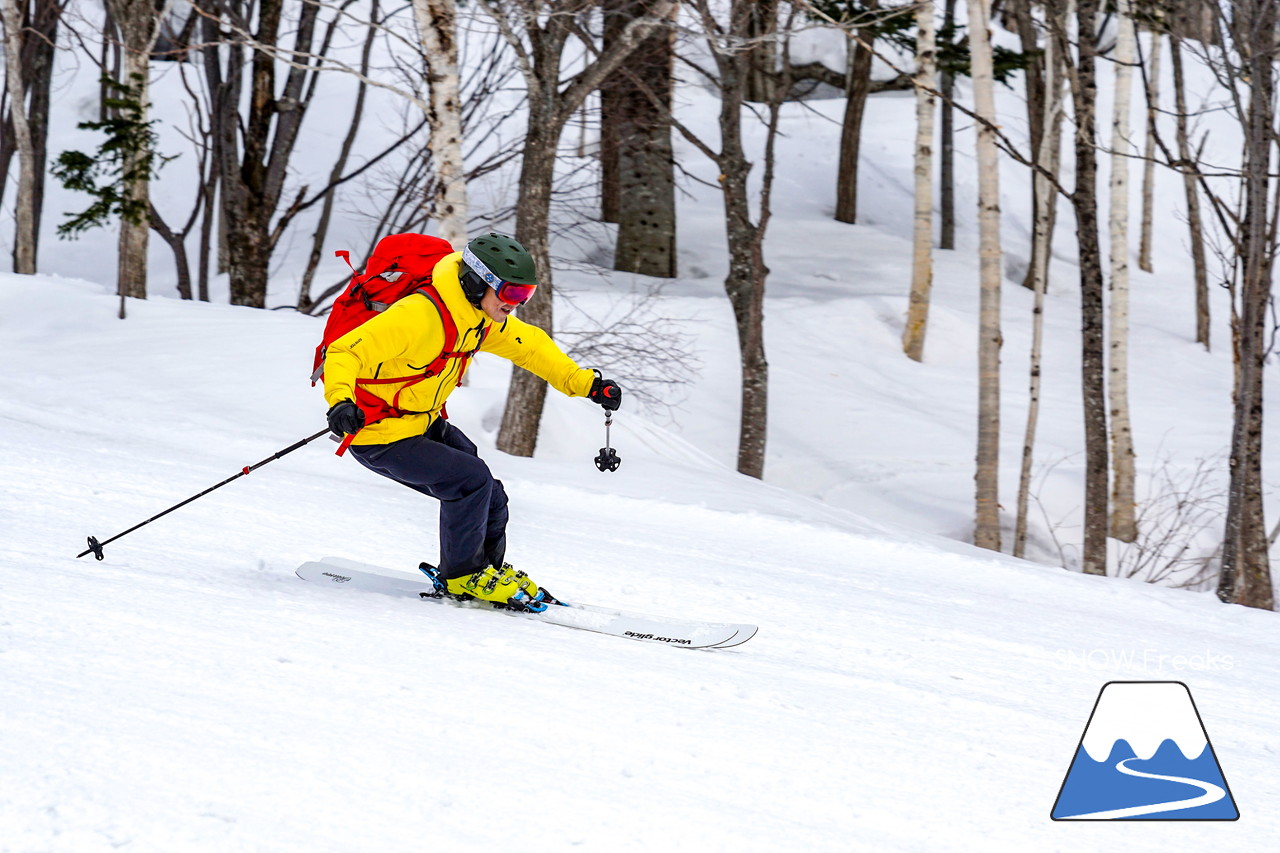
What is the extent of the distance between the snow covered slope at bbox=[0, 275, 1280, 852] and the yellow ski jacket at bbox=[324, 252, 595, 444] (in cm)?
77

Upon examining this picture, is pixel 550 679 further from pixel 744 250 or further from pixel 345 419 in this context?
pixel 744 250

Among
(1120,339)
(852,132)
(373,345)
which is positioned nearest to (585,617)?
(373,345)

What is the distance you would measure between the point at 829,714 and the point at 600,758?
96 cm

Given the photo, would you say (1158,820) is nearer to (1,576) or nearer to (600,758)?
(600,758)

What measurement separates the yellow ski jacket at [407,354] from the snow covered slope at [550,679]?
0.77m

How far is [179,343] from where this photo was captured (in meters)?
9.64

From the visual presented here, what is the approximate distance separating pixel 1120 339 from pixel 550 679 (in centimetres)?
1002

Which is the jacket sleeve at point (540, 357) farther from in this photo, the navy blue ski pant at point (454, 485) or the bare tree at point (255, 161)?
the bare tree at point (255, 161)

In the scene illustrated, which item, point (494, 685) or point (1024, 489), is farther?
point (1024, 489)

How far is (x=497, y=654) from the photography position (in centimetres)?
369

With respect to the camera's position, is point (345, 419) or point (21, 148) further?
point (21, 148)

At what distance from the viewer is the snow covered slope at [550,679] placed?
2.51 meters

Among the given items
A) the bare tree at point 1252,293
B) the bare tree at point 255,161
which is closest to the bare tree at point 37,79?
the bare tree at point 255,161

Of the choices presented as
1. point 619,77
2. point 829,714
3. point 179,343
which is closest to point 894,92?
point 619,77
